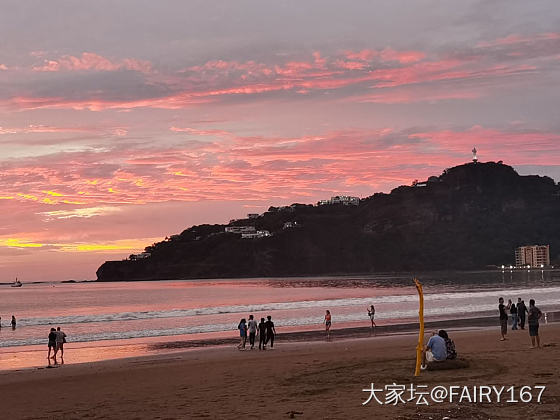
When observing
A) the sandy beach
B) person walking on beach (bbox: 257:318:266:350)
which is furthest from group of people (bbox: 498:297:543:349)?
person walking on beach (bbox: 257:318:266:350)

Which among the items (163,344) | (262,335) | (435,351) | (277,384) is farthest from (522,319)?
(163,344)

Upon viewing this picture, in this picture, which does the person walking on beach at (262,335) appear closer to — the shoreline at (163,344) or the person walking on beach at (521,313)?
the shoreline at (163,344)

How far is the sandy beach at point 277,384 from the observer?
1345 cm

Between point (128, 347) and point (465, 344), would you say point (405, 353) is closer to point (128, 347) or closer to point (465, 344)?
point (465, 344)

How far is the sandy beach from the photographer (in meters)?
13.5

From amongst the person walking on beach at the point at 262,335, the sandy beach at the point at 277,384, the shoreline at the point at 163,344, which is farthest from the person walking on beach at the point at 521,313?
the person walking on beach at the point at 262,335

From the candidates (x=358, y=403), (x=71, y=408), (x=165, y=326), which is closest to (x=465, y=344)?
(x=358, y=403)

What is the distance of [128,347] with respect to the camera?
3509 centimetres

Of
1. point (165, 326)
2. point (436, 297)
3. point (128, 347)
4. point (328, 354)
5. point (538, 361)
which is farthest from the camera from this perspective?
point (436, 297)

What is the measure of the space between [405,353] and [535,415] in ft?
38.0

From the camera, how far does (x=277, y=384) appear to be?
58.2 feet

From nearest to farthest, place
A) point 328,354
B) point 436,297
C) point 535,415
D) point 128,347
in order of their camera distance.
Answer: point 535,415
point 328,354
point 128,347
point 436,297

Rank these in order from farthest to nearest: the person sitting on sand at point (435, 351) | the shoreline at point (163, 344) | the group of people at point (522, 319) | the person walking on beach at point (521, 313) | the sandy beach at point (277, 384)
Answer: the person walking on beach at point (521, 313), the shoreline at point (163, 344), the group of people at point (522, 319), the person sitting on sand at point (435, 351), the sandy beach at point (277, 384)

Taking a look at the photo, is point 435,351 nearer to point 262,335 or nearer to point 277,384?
point 277,384
